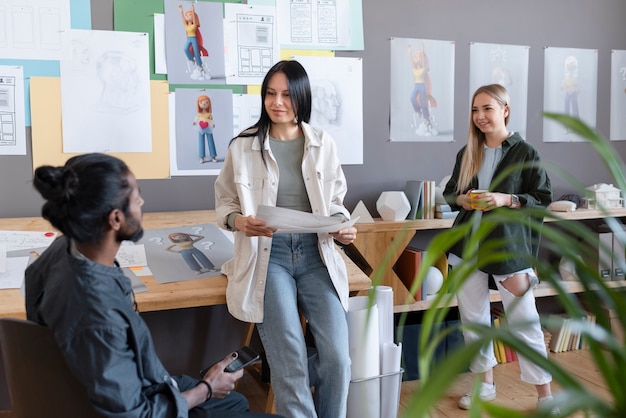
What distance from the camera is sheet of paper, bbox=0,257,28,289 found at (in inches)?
77.1

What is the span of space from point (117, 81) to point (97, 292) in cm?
168

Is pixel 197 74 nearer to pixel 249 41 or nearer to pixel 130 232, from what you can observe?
pixel 249 41

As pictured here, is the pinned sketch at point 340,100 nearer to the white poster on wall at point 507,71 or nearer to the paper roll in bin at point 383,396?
the white poster on wall at point 507,71

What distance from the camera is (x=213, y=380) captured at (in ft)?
4.82

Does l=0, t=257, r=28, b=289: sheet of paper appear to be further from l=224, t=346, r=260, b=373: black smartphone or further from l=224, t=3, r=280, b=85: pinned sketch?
l=224, t=3, r=280, b=85: pinned sketch

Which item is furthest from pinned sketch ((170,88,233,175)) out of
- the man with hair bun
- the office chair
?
the office chair

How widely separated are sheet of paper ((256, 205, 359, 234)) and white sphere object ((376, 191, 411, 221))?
1.06 m

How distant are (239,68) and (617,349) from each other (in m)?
2.47

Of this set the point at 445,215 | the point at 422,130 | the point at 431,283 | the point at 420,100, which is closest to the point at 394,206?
the point at 445,215

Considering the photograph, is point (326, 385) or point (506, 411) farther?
point (326, 385)

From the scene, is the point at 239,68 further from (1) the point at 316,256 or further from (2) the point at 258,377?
(2) the point at 258,377

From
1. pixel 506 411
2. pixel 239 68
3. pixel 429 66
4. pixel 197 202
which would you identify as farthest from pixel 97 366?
pixel 429 66

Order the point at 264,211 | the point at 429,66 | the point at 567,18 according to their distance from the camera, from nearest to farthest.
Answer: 1. the point at 264,211
2. the point at 429,66
3. the point at 567,18

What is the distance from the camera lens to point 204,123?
276 centimetres
